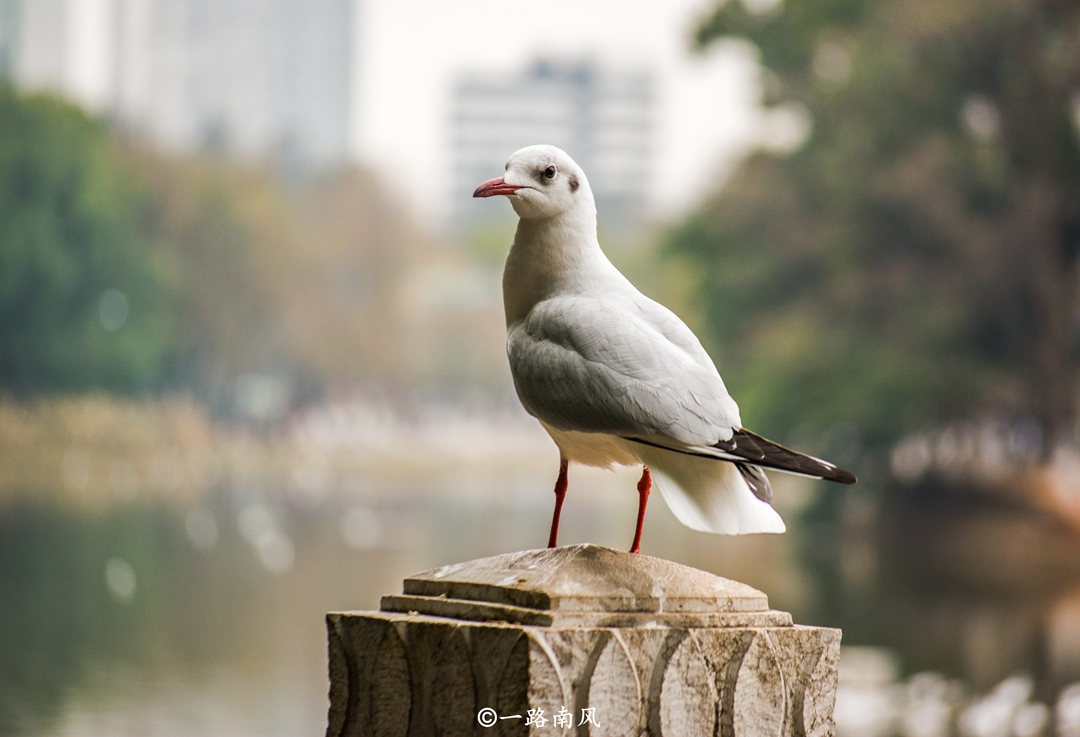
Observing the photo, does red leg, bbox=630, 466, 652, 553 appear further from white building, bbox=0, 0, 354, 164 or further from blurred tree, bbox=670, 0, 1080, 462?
white building, bbox=0, 0, 354, 164

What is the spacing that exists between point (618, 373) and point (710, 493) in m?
0.26

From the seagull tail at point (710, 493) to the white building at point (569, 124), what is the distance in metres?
14.1

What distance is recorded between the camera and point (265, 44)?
15773 millimetres

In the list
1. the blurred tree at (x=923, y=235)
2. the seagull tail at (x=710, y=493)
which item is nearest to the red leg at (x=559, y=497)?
the seagull tail at (x=710, y=493)

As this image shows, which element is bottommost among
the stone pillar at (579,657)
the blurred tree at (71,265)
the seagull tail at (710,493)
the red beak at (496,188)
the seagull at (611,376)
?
the stone pillar at (579,657)

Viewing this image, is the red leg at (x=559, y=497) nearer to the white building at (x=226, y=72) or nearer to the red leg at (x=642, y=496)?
the red leg at (x=642, y=496)

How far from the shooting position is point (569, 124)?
17422 millimetres

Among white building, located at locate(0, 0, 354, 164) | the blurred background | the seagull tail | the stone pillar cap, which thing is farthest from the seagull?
white building, located at locate(0, 0, 354, 164)

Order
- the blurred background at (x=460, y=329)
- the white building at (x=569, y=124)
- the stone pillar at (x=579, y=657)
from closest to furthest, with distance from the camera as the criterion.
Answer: the stone pillar at (x=579, y=657) < the blurred background at (x=460, y=329) < the white building at (x=569, y=124)

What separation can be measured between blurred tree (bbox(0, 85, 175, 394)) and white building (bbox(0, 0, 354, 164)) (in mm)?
688

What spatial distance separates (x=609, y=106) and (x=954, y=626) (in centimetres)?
781

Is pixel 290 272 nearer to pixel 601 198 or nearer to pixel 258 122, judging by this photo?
pixel 258 122

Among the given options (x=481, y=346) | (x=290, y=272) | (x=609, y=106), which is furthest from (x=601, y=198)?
(x=290, y=272)

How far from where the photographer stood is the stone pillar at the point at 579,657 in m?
2.05
